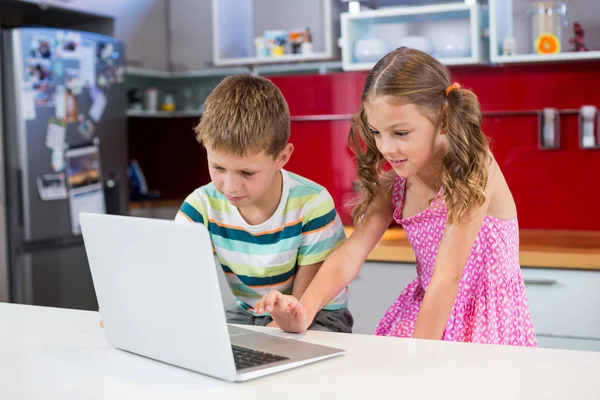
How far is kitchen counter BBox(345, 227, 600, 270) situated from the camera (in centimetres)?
262

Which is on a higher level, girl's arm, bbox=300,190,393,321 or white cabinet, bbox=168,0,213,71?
white cabinet, bbox=168,0,213,71

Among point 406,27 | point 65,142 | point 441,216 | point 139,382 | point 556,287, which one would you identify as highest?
point 406,27

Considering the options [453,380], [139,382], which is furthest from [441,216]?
[139,382]

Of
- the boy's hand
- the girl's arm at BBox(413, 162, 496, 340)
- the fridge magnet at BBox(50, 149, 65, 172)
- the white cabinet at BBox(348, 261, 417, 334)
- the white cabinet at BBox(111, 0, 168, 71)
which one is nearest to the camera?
the boy's hand

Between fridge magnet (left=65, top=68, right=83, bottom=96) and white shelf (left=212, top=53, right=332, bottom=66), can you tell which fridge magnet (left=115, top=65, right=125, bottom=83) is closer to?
fridge magnet (left=65, top=68, right=83, bottom=96)

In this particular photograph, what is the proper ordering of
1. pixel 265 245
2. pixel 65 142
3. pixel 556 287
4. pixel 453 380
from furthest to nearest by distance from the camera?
pixel 65 142, pixel 556 287, pixel 265 245, pixel 453 380

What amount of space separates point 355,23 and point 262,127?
1.85 metres

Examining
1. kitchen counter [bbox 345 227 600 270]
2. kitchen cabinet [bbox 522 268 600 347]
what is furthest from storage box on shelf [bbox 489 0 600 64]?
kitchen cabinet [bbox 522 268 600 347]

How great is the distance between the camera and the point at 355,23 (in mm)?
3314

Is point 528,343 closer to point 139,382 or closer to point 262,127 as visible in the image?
point 262,127

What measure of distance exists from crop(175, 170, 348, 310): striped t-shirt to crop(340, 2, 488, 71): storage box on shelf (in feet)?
5.34

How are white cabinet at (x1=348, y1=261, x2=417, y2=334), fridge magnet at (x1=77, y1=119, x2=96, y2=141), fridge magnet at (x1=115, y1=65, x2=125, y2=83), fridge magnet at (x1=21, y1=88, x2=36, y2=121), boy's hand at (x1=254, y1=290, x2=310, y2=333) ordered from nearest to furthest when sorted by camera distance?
1. boy's hand at (x1=254, y1=290, x2=310, y2=333)
2. white cabinet at (x1=348, y1=261, x2=417, y2=334)
3. fridge magnet at (x1=21, y1=88, x2=36, y2=121)
4. fridge magnet at (x1=77, y1=119, x2=96, y2=141)
5. fridge magnet at (x1=115, y1=65, x2=125, y2=83)

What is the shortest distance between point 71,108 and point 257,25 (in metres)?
1.05

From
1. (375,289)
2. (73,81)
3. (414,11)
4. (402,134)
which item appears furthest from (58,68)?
(402,134)
